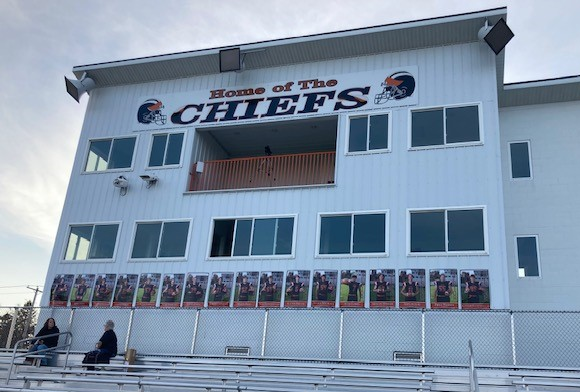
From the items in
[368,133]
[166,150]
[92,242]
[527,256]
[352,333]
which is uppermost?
[368,133]

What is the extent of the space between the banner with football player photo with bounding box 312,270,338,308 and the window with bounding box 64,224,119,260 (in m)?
6.12

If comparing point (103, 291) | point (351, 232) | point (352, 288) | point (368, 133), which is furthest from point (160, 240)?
point (368, 133)

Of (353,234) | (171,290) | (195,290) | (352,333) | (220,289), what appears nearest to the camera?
(352,333)

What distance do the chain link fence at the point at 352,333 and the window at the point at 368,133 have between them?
4.50 m

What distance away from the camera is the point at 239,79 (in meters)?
18.6

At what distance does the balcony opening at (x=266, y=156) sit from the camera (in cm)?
1745

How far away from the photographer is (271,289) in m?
15.6

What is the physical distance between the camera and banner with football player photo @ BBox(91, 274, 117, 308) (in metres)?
17.0

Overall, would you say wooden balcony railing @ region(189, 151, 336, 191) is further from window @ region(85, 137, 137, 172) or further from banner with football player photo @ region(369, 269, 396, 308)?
banner with football player photo @ region(369, 269, 396, 308)

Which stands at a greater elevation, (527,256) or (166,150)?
(166,150)

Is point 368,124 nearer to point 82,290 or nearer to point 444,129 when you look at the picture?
point 444,129

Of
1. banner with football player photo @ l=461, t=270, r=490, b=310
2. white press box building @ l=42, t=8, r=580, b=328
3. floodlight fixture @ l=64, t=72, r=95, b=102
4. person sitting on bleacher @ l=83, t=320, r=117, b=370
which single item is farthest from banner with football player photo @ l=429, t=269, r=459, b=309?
floodlight fixture @ l=64, t=72, r=95, b=102

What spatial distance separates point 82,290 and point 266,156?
20.9ft

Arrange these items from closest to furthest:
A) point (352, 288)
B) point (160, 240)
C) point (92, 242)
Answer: point (352, 288) → point (160, 240) → point (92, 242)
